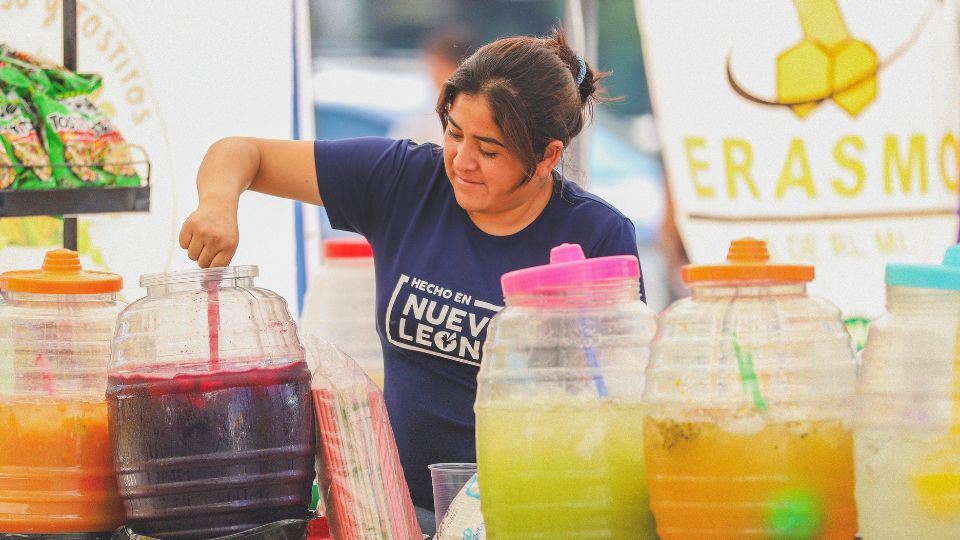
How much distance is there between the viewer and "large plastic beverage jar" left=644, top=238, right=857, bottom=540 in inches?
40.3

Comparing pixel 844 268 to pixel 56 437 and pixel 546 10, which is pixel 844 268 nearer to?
pixel 546 10

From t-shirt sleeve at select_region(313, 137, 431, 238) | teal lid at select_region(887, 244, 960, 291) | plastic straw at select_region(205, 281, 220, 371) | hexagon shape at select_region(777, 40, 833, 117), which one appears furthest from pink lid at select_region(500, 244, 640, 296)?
hexagon shape at select_region(777, 40, 833, 117)

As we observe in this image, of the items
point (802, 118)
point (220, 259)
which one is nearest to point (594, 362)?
point (220, 259)

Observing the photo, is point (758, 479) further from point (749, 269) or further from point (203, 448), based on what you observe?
point (203, 448)

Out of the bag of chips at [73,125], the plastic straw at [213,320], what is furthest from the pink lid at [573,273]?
the bag of chips at [73,125]

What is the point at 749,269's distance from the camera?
1.08 m

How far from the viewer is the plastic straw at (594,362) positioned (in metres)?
1.14

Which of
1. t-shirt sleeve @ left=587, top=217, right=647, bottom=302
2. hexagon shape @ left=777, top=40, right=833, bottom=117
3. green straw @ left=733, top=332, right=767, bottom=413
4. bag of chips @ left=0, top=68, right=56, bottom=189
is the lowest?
green straw @ left=733, top=332, right=767, bottom=413

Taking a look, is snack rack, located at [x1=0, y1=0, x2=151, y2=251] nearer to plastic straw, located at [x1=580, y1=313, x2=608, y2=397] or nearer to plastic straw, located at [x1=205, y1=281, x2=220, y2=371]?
plastic straw, located at [x1=205, y1=281, x2=220, y2=371]

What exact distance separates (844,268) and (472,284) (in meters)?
1.74

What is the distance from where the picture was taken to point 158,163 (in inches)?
103

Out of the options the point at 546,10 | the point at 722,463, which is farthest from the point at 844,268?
the point at 722,463

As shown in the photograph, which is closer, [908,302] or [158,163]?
[908,302]

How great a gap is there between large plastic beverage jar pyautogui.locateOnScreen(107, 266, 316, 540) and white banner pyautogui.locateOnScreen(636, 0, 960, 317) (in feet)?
6.21
